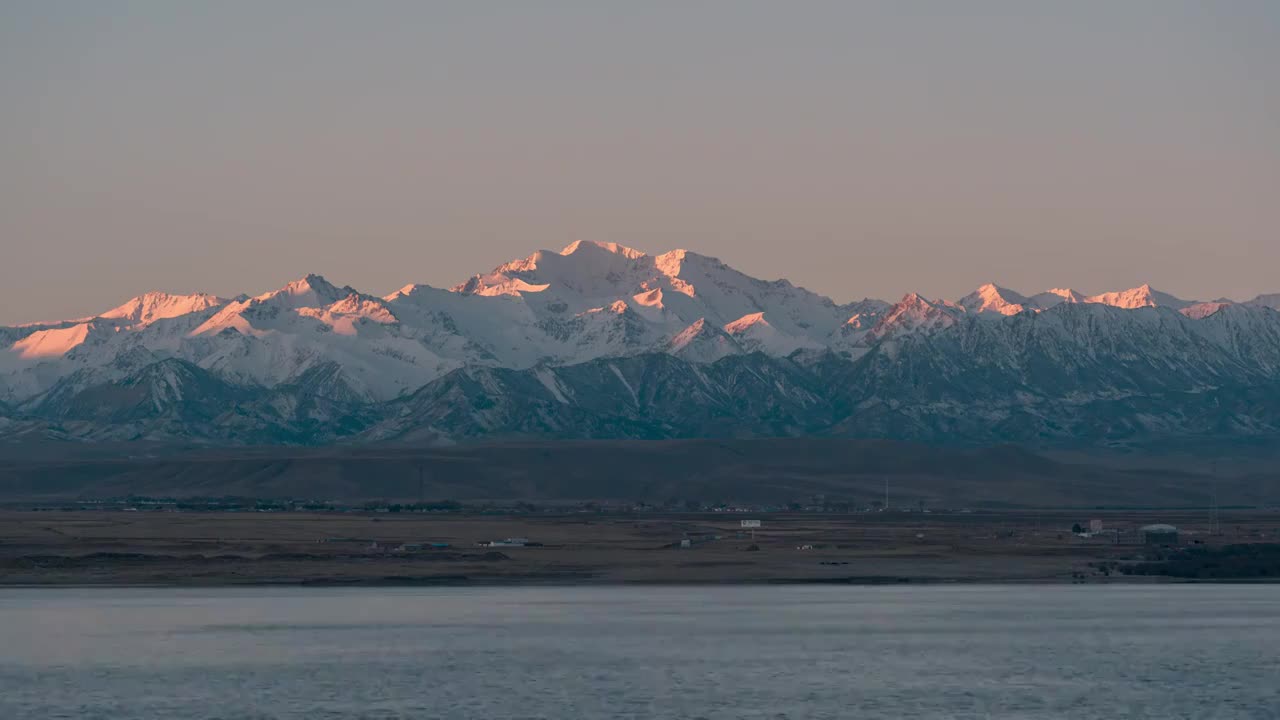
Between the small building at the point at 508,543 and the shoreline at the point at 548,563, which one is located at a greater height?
the small building at the point at 508,543

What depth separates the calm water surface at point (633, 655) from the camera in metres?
75.8

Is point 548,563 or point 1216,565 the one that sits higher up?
point 1216,565

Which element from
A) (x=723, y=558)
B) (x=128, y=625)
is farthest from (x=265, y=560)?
(x=128, y=625)

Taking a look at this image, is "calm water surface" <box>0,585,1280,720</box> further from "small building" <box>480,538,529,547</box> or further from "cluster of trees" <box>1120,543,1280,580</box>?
"small building" <box>480,538,529,547</box>

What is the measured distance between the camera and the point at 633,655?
92.8 metres

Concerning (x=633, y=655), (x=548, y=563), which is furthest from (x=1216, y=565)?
(x=633, y=655)

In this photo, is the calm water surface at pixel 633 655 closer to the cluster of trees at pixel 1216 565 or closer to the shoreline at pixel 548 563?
the shoreline at pixel 548 563

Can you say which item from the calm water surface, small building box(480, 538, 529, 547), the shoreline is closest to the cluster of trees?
the shoreline

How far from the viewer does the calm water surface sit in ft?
249

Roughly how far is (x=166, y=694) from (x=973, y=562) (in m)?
98.8

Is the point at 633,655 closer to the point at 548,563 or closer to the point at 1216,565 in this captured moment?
the point at 548,563

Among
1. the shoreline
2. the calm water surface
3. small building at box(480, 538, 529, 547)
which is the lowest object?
the calm water surface

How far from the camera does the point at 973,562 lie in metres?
166

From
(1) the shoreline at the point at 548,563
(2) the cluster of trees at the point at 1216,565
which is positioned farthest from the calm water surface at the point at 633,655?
(2) the cluster of trees at the point at 1216,565
